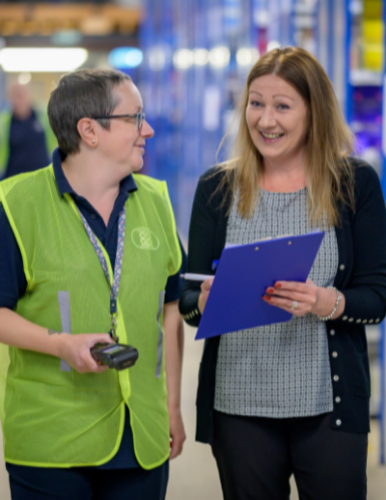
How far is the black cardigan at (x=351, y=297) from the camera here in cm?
172

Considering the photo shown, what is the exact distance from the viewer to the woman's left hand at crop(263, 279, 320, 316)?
5.17 feet

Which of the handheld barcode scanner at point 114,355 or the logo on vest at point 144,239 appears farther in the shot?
the logo on vest at point 144,239

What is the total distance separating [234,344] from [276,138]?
58cm

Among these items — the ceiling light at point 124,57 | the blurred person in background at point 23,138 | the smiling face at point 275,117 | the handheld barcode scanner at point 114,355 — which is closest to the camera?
the handheld barcode scanner at point 114,355

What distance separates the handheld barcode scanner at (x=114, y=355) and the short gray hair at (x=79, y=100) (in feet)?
1.74

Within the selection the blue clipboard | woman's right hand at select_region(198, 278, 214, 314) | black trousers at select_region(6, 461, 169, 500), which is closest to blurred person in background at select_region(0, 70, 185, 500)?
black trousers at select_region(6, 461, 169, 500)

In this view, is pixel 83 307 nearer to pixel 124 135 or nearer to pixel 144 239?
pixel 144 239

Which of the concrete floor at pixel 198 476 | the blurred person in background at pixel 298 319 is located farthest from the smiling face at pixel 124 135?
the concrete floor at pixel 198 476

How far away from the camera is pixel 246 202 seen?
5.97 feet

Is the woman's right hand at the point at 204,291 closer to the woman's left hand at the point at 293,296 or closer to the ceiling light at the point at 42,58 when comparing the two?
the woman's left hand at the point at 293,296

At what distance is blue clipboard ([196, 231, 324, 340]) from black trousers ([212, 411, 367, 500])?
1.03 ft

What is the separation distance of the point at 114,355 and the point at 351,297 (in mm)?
656

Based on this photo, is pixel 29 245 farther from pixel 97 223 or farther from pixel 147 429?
pixel 147 429

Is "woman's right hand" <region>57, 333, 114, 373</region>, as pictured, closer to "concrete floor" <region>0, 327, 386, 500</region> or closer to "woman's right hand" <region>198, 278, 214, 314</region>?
"woman's right hand" <region>198, 278, 214, 314</region>
